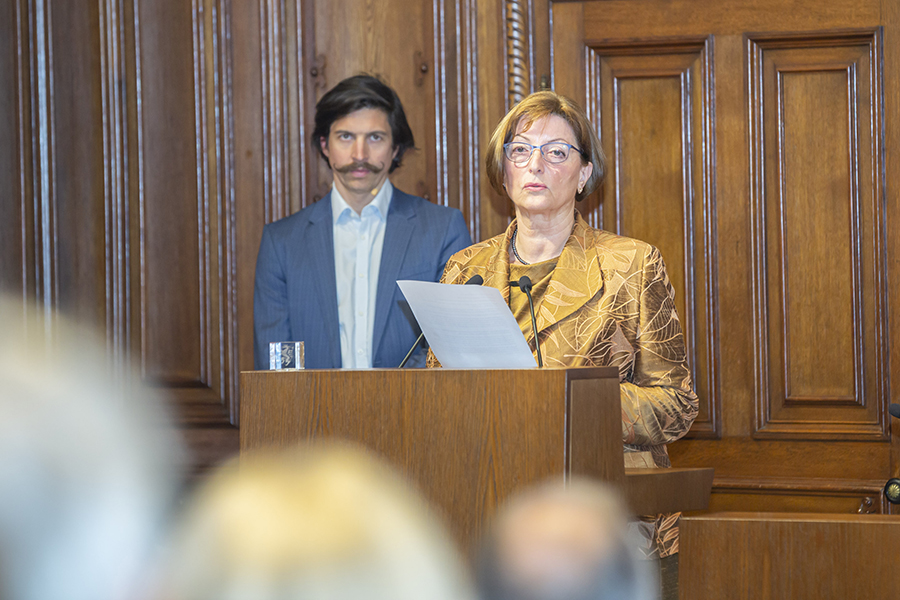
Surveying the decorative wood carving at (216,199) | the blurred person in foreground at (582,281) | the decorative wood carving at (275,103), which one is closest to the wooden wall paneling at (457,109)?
the decorative wood carving at (275,103)

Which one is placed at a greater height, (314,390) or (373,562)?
(314,390)

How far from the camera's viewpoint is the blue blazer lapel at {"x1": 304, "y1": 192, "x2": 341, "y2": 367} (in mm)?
2838

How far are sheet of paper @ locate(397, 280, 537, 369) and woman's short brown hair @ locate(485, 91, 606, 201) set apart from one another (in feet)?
2.52

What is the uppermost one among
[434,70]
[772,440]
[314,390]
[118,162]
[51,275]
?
[434,70]

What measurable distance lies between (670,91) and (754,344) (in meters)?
0.91

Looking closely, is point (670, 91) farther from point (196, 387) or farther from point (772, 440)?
point (196, 387)

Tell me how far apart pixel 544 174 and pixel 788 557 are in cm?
98

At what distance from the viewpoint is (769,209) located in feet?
9.97

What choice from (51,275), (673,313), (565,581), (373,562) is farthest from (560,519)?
(51,275)

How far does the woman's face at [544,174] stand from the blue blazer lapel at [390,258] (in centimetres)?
76

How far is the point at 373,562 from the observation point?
1.45 meters

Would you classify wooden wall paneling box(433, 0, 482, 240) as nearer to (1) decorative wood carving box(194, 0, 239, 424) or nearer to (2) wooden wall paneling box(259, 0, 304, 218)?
(2) wooden wall paneling box(259, 0, 304, 218)

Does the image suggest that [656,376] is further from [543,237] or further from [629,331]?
[543,237]

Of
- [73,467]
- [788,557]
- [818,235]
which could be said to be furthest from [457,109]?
[788,557]
